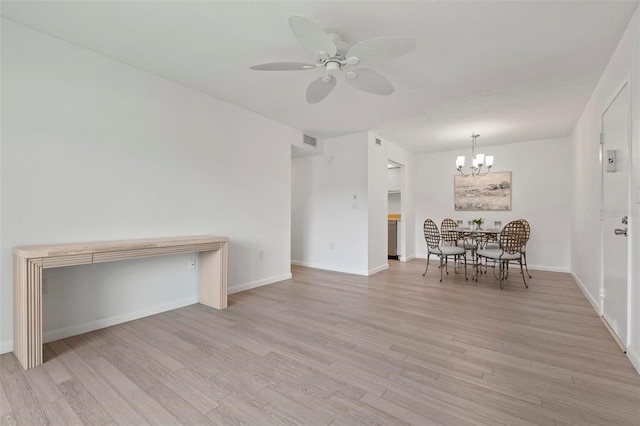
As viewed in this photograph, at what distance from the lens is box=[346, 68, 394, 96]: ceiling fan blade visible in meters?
2.33

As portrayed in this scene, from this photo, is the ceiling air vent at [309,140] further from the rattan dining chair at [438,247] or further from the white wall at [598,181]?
the white wall at [598,181]

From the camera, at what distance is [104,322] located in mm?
2664

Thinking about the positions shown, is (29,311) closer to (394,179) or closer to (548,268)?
(394,179)

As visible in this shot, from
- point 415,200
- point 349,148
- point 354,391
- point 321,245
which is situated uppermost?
point 349,148

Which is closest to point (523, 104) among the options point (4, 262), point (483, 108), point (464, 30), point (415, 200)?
point (483, 108)

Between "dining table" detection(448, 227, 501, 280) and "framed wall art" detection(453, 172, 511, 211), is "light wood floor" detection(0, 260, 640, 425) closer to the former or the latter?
"dining table" detection(448, 227, 501, 280)

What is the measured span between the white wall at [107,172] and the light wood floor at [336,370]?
1.32 ft

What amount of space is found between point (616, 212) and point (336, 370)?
2.74 metres

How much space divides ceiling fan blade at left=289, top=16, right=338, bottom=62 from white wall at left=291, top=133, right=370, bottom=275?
3.05 metres

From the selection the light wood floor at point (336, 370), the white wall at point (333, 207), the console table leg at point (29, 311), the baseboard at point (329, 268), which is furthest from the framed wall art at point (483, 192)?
the console table leg at point (29, 311)

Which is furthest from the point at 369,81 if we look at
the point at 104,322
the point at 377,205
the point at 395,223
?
the point at 395,223

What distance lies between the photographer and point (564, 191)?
5.35 m

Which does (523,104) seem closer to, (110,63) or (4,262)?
(110,63)

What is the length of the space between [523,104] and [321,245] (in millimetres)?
3839
